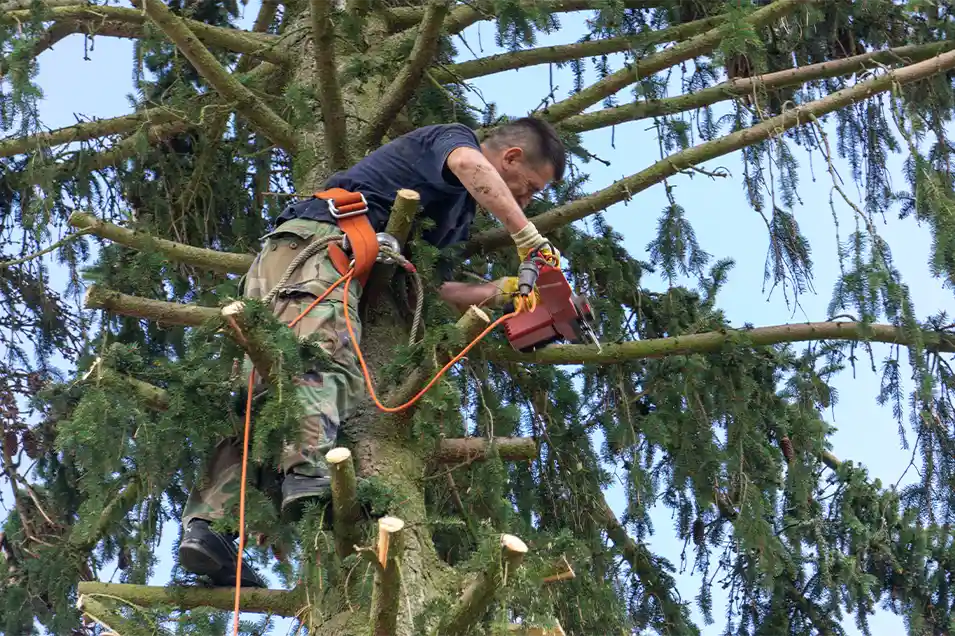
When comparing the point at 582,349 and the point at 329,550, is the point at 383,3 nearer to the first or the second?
the point at 582,349

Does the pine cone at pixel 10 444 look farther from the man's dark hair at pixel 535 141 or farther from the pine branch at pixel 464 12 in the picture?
the man's dark hair at pixel 535 141

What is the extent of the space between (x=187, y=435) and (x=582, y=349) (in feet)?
5.15

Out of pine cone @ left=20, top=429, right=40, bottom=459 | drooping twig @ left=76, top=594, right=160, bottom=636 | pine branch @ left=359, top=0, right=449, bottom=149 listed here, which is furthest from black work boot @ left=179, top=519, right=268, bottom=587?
pine cone @ left=20, top=429, right=40, bottom=459

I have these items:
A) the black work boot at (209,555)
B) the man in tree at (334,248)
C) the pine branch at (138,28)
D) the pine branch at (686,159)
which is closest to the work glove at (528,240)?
the man in tree at (334,248)

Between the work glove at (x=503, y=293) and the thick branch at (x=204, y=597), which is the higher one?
the work glove at (x=503, y=293)

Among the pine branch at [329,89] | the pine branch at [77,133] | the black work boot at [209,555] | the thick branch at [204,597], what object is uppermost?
the pine branch at [77,133]

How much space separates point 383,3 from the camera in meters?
5.96

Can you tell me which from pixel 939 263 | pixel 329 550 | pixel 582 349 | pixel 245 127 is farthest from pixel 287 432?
pixel 245 127

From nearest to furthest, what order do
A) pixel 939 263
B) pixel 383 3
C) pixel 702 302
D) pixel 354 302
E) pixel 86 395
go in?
1. pixel 86 395
2. pixel 354 302
3. pixel 939 263
4. pixel 702 302
5. pixel 383 3

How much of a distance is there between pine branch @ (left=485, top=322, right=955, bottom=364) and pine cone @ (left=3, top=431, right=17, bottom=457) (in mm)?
2670

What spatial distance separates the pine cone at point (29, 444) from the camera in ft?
19.6

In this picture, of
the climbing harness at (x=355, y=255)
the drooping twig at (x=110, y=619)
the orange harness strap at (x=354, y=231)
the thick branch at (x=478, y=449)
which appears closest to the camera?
the drooping twig at (x=110, y=619)

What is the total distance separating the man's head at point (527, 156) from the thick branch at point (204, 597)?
66.5 inches

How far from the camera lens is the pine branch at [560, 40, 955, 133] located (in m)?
5.16
